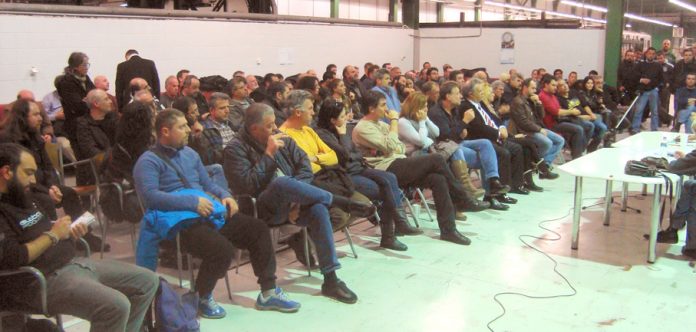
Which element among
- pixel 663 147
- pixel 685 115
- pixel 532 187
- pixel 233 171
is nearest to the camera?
pixel 233 171

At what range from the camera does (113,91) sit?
729 cm

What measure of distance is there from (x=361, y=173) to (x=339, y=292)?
1090 mm

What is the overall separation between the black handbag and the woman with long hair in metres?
1.51

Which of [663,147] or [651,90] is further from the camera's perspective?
[651,90]

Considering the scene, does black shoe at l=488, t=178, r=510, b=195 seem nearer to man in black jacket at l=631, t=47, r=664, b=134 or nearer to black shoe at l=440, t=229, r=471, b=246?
black shoe at l=440, t=229, r=471, b=246

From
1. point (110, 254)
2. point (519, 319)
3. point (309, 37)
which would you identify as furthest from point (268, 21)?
point (519, 319)

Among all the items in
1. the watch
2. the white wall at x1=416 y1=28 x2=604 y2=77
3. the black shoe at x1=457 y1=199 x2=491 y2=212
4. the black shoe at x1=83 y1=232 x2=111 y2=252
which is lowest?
the black shoe at x1=83 y1=232 x2=111 y2=252

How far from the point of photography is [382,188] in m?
4.34

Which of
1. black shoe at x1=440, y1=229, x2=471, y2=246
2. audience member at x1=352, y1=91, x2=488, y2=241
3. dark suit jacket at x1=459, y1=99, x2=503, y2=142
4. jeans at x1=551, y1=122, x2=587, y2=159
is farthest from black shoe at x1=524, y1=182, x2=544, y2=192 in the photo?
black shoe at x1=440, y1=229, x2=471, y2=246

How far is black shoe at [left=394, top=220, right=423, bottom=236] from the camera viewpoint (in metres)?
4.64

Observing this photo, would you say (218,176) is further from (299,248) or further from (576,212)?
(576,212)

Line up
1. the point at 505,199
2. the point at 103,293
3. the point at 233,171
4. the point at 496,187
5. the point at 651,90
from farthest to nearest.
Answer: the point at 651,90 < the point at 505,199 < the point at 496,187 < the point at 233,171 < the point at 103,293

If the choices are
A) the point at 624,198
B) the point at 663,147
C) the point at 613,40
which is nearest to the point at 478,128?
the point at 624,198

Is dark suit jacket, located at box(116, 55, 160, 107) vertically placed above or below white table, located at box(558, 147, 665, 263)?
above
